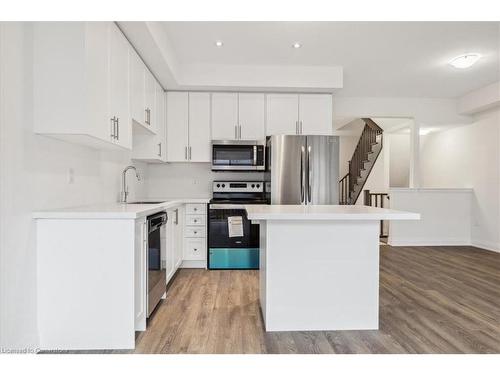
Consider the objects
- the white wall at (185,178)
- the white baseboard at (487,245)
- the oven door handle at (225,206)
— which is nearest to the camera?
the oven door handle at (225,206)

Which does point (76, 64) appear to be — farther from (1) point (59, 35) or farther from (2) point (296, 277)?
(2) point (296, 277)

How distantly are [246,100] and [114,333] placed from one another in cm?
318

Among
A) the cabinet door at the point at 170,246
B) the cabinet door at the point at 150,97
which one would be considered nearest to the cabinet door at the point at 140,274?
the cabinet door at the point at 170,246

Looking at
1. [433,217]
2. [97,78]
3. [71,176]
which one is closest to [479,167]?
[433,217]

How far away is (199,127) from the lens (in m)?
4.21

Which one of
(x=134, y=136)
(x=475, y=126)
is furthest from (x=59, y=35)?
(x=475, y=126)

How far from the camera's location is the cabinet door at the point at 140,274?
6.67ft

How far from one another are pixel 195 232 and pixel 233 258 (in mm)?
578

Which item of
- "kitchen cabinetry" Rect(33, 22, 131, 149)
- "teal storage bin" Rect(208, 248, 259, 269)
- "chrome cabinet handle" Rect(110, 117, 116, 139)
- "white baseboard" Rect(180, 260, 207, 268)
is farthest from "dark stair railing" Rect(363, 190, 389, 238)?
"kitchen cabinetry" Rect(33, 22, 131, 149)

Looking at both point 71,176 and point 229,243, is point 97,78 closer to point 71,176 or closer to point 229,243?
point 71,176

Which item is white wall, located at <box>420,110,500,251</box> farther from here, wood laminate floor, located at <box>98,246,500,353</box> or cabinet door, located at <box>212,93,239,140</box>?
cabinet door, located at <box>212,93,239,140</box>

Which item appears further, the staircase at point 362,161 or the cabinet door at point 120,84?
the staircase at point 362,161

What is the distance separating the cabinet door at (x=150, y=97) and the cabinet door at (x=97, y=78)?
1.04 meters

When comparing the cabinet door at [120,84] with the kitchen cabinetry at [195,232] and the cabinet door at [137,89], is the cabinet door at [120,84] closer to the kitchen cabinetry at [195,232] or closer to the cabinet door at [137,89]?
the cabinet door at [137,89]
